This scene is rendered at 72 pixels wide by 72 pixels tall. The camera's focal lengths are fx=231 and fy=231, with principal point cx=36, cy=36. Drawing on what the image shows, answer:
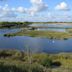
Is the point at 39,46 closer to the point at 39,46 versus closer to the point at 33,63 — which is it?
the point at 39,46

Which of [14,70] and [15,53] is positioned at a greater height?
[14,70]

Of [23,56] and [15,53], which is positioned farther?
[15,53]

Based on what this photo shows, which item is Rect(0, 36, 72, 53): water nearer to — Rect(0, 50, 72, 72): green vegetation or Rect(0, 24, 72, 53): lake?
Rect(0, 24, 72, 53): lake

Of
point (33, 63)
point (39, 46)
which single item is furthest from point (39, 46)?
point (33, 63)

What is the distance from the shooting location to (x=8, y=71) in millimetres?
9859

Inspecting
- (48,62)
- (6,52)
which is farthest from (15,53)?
(48,62)

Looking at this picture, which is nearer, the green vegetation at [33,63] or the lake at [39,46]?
the green vegetation at [33,63]

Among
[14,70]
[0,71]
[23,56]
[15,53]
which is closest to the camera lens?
[0,71]

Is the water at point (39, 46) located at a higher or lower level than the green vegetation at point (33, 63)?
lower

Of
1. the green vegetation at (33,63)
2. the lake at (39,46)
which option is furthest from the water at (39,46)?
the green vegetation at (33,63)

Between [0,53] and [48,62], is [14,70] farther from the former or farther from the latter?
[0,53]

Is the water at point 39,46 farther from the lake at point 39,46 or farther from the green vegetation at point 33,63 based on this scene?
the green vegetation at point 33,63

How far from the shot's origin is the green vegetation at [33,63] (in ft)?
35.9

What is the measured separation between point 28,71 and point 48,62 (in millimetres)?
17991
